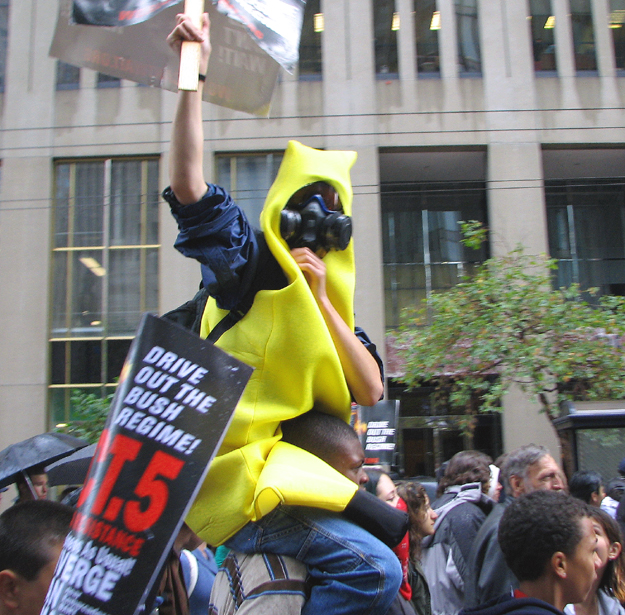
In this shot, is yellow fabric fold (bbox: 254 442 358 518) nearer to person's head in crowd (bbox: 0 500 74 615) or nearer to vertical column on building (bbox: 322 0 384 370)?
person's head in crowd (bbox: 0 500 74 615)

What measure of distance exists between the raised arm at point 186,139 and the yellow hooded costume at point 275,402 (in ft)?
1.00

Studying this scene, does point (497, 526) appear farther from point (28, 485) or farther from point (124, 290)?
point (124, 290)

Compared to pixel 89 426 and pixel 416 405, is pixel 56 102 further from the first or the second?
pixel 416 405

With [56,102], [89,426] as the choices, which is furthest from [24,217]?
[89,426]

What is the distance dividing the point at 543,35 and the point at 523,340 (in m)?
9.75

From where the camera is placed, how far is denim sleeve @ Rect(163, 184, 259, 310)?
2203 mm

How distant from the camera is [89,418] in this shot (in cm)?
1567

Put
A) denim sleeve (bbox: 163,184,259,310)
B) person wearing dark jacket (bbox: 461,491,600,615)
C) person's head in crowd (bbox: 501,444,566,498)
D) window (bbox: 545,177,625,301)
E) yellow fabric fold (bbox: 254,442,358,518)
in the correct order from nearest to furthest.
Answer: yellow fabric fold (bbox: 254,442,358,518) → denim sleeve (bbox: 163,184,259,310) → person wearing dark jacket (bbox: 461,491,600,615) → person's head in crowd (bbox: 501,444,566,498) → window (bbox: 545,177,625,301)

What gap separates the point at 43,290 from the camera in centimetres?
1783

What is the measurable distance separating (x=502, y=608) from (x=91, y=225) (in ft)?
56.2

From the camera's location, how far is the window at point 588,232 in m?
20.4

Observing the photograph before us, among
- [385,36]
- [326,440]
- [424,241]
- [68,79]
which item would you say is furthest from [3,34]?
[326,440]

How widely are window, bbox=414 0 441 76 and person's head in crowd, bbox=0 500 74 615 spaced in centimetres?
1808

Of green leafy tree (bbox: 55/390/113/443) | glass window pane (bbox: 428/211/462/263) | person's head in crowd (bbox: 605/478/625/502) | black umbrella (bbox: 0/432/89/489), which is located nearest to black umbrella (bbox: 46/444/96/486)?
black umbrella (bbox: 0/432/89/489)
